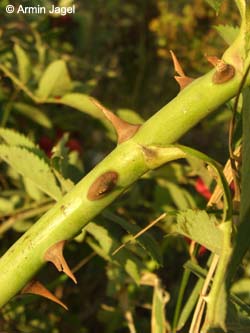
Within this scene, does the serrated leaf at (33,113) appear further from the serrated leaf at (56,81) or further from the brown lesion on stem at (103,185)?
the brown lesion on stem at (103,185)

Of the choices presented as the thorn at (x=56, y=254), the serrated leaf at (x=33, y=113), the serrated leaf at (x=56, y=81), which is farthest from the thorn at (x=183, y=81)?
the serrated leaf at (x=33, y=113)

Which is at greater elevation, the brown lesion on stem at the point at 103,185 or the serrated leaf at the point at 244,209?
the brown lesion on stem at the point at 103,185

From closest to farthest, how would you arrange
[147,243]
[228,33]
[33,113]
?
[147,243] → [228,33] → [33,113]

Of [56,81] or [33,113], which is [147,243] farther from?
[33,113]

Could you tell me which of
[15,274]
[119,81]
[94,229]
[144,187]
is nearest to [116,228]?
[94,229]

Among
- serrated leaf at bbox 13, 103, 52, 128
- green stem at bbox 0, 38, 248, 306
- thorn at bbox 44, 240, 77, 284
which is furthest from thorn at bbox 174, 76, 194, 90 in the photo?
serrated leaf at bbox 13, 103, 52, 128

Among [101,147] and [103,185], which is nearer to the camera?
[103,185]

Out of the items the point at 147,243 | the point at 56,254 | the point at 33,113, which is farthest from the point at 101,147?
the point at 56,254
